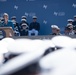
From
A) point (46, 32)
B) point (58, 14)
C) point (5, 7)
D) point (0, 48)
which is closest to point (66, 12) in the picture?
point (58, 14)

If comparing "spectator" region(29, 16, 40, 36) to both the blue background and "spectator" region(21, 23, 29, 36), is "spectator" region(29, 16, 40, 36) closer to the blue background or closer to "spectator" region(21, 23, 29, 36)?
"spectator" region(21, 23, 29, 36)

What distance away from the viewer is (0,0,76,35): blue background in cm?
867

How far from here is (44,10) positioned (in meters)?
8.79

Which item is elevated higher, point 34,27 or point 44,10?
point 44,10

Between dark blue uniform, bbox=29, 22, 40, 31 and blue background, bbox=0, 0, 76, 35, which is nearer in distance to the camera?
dark blue uniform, bbox=29, 22, 40, 31

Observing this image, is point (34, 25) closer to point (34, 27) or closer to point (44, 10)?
point (34, 27)

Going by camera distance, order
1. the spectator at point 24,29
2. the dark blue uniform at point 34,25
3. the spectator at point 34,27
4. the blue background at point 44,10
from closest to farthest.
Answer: the spectator at point 24,29 → the spectator at point 34,27 → the dark blue uniform at point 34,25 → the blue background at point 44,10

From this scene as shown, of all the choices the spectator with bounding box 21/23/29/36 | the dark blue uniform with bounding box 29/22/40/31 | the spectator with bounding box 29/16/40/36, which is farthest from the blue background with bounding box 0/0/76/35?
the spectator with bounding box 21/23/29/36

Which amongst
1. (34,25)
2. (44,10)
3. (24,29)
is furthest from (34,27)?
(44,10)

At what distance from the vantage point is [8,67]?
606 millimetres

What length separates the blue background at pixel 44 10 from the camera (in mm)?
8672

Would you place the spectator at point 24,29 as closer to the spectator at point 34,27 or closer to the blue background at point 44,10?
the spectator at point 34,27

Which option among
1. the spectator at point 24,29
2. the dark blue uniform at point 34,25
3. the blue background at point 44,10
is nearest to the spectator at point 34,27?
the dark blue uniform at point 34,25

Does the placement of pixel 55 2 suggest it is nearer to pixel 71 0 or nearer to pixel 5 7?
pixel 71 0
